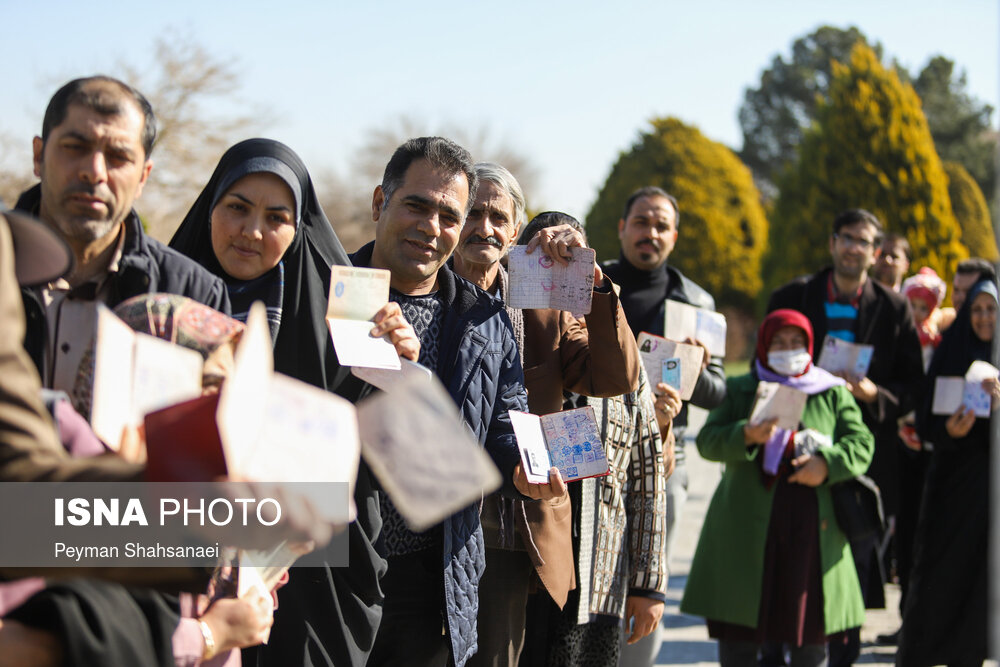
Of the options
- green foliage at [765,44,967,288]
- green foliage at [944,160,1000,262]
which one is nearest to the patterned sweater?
green foliage at [765,44,967,288]

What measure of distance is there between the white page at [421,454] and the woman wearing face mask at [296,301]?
1.71 feet

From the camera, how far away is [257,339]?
159cm

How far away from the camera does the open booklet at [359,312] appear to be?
7.88 feet

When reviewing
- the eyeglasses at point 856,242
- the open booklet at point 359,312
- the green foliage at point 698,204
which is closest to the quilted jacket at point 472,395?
the open booklet at point 359,312

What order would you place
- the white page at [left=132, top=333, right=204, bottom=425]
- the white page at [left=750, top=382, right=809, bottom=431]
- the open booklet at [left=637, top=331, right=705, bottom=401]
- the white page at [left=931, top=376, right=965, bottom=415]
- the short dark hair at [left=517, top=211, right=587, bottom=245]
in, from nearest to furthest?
the white page at [left=132, top=333, right=204, bottom=425], the short dark hair at [left=517, top=211, right=587, bottom=245], the open booklet at [left=637, top=331, right=705, bottom=401], the white page at [left=750, top=382, right=809, bottom=431], the white page at [left=931, top=376, right=965, bottom=415]

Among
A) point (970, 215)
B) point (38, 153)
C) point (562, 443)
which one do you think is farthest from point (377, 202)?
point (970, 215)

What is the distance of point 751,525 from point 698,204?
2015 cm

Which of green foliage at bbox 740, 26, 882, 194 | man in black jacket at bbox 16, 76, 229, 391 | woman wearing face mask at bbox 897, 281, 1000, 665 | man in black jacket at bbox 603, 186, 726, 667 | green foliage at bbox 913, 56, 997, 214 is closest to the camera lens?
man in black jacket at bbox 16, 76, 229, 391

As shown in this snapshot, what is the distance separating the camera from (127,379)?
1609mm

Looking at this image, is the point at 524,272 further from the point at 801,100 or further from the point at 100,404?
the point at 801,100

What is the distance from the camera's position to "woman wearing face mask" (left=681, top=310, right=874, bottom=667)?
4836mm

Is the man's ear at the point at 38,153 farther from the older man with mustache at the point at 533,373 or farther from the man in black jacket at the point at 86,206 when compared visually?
the older man with mustache at the point at 533,373

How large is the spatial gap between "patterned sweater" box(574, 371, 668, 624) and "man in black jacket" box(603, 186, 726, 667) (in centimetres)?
121

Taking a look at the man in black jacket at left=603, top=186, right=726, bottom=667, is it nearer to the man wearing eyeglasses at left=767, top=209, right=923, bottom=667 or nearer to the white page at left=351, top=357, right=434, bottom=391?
the man wearing eyeglasses at left=767, top=209, right=923, bottom=667
